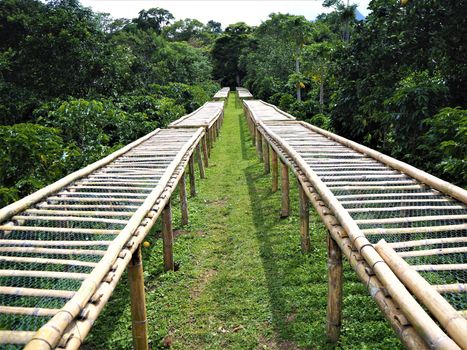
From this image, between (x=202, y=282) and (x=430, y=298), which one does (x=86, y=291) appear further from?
(x=202, y=282)

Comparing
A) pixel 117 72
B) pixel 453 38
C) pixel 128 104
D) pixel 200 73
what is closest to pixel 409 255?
pixel 453 38

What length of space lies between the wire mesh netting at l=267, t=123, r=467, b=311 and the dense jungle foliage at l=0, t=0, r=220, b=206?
3692mm

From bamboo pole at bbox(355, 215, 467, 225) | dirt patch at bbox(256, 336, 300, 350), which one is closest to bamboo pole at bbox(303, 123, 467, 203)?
bamboo pole at bbox(355, 215, 467, 225)

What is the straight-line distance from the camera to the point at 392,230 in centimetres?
331

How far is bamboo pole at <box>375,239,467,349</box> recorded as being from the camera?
1.94 m

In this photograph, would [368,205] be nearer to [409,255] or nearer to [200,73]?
[409,255]

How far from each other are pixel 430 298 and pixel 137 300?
2.42 metres

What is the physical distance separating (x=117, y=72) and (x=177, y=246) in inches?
352

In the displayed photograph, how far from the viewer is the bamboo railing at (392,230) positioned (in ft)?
7.13

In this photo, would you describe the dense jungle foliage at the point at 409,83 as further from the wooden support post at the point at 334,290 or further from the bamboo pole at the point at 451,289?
the bamboo pole at the point at 451,289

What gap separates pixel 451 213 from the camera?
3.68 metres

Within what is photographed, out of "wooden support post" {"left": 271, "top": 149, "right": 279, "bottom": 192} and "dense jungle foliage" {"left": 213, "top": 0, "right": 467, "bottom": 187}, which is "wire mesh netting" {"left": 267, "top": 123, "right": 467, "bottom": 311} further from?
"wooden support post" {"left": 271, "top": 149, "right": 279, "bottom": 192}

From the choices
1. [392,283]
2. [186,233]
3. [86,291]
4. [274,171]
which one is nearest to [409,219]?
[392,283]

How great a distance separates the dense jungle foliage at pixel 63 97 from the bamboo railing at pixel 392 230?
3437 mm
